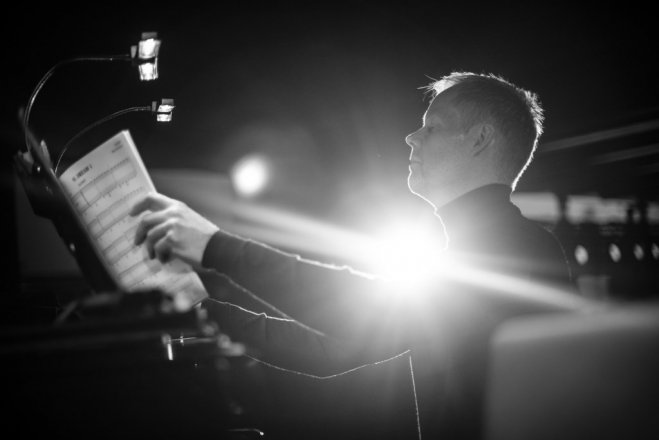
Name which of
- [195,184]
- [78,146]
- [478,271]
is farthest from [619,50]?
[195,184]

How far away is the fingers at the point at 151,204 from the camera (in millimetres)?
940

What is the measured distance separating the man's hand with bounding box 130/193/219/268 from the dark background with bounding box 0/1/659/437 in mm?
1652

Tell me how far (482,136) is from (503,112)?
10 cm

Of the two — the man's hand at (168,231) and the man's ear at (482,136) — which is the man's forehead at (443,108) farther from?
the man's hand at (168,231)

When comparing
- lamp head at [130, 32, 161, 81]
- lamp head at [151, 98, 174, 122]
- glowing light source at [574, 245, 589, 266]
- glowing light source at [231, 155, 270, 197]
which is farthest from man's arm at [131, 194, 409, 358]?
glowing light source at [574, 245, 589, 266]

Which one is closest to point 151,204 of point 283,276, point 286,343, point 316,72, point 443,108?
point 283,276

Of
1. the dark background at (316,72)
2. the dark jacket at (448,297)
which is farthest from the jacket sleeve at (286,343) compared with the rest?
the dark background at (316,72)

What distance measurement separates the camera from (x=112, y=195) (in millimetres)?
950

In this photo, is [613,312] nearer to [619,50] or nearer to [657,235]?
[619,50]

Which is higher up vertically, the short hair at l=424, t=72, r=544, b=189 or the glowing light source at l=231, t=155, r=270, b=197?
the glowing light source at l=231, t=155, r=270, b=197

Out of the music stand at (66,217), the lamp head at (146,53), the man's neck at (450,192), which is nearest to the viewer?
the music stand at (66,217)

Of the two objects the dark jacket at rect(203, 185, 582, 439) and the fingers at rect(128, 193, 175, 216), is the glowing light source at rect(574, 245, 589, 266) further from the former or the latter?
the fingers at rect(128, 193, 175, 216)

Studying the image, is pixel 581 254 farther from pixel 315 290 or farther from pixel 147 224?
pixel 147 224

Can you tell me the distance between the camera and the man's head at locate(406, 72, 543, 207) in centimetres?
153
